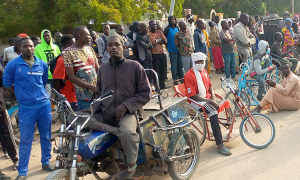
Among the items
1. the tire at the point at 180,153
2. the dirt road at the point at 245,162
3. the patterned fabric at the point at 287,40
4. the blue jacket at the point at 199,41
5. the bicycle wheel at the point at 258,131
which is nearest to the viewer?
the tire at the point at 180,153

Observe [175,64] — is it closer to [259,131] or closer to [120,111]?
[259,131]

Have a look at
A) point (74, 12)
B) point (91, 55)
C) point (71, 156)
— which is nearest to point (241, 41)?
point (74, 12)

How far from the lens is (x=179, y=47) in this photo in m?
10.3

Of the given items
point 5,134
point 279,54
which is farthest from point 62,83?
point 279,54

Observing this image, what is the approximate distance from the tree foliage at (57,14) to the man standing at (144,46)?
2035mm

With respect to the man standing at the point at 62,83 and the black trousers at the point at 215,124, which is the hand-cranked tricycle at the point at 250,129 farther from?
the man standing at the point at 62,83

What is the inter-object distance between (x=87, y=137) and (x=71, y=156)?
12.0 inches

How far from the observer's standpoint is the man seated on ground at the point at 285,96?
7.48 meters

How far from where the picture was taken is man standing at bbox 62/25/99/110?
466 centimetres

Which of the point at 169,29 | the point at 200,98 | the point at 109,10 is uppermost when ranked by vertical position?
the point at 109,10

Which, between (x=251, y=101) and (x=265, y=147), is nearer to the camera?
(x=265, y=147)

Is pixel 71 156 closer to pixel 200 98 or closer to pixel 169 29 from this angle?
pixel 200 98

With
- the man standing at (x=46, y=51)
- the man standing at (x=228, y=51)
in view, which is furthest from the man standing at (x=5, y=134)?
the man standing at (x=228, y=51)

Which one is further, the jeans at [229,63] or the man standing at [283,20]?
the man standing at [283,20]
